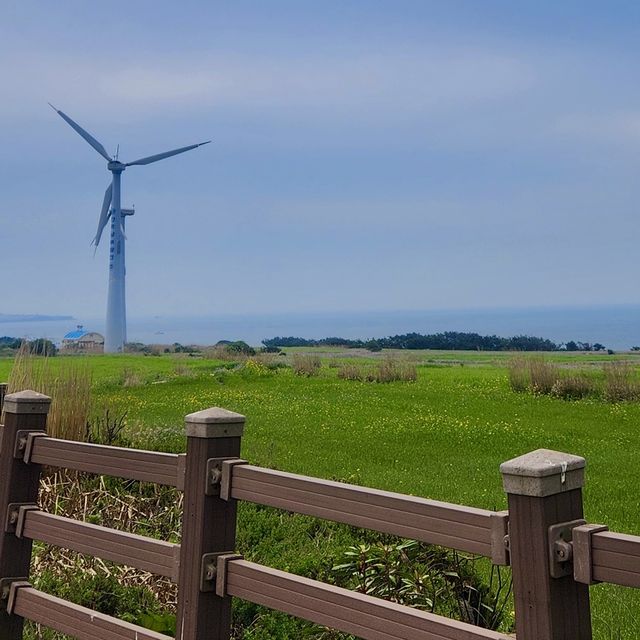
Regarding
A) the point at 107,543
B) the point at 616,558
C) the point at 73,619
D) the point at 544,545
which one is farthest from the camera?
the point at 73,619

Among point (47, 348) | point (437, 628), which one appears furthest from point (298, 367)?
point (437, 628)

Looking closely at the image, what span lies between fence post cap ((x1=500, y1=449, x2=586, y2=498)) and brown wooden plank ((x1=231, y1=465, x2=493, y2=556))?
0.21 metres

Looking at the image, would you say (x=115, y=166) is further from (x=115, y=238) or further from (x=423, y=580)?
(x=423, y=580)

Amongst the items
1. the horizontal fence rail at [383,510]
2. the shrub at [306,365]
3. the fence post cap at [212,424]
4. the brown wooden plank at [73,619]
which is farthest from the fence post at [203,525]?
the shrub at [306,365]

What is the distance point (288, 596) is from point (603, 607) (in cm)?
405

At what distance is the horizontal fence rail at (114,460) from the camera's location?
4035 millimetres

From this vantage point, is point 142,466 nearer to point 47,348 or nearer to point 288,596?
point 288,596

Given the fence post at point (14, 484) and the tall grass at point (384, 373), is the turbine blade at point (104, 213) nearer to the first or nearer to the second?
the tall grass at point (384, 373)

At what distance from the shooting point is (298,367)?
31.5 m

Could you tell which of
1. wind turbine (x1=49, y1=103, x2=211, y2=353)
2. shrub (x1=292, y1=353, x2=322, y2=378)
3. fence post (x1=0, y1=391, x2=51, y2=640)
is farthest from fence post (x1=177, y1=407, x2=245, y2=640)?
wind turbine (x1=49, y1=103, x2=211, y2=353)

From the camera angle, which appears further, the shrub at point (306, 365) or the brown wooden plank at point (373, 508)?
the shrub at point (306, 365)

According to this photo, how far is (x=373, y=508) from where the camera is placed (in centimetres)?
312

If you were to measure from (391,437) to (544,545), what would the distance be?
13.2 meters

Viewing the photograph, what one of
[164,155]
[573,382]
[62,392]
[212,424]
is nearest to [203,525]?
[212,424]
